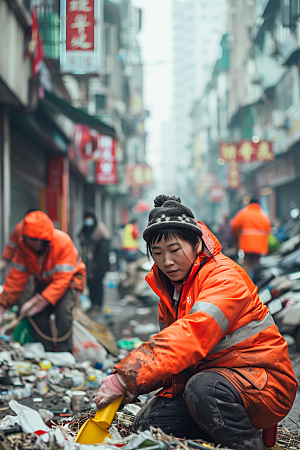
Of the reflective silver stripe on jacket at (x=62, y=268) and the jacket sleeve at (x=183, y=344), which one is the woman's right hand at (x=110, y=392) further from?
the reflective silver stripe on jacket at (x=62, y=268)

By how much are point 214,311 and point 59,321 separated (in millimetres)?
2837

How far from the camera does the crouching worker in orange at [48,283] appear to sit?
430 cm

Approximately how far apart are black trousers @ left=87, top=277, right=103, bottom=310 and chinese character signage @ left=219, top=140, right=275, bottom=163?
48.1 feet

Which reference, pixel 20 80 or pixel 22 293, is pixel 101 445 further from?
pixel 20 80

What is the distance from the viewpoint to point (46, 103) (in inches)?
355

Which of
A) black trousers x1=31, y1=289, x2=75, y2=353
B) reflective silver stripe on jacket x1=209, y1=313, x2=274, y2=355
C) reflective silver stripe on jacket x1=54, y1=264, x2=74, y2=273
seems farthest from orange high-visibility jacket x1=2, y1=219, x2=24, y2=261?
reflective silver stripe on jacket x1=209, y1=313, x2=274, y2=355

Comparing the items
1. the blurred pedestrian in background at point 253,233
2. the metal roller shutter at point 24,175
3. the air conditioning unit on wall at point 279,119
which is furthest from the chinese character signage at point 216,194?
the blurred pedestrian in background at point 253,233

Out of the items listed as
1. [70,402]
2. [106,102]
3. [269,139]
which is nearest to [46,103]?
[70,402]

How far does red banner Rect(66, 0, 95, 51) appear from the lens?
9055 mm

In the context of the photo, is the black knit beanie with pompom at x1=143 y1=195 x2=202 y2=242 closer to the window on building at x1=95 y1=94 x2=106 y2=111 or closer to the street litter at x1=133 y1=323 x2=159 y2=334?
the street litter at x1=133 y1=323 x2=159 y2=334

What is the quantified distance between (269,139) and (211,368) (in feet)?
66.1

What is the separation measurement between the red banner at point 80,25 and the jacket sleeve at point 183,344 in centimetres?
846

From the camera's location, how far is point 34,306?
433 cm

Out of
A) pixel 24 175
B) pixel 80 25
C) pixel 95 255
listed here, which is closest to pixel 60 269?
pixel 95 255
